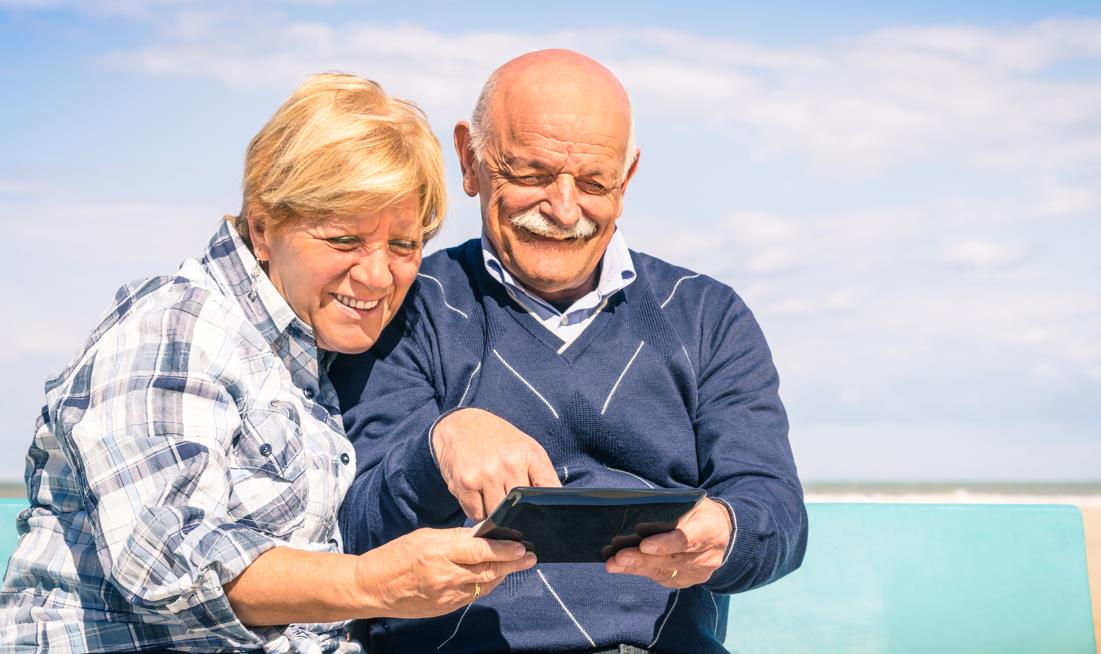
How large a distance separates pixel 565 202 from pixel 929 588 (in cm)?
215

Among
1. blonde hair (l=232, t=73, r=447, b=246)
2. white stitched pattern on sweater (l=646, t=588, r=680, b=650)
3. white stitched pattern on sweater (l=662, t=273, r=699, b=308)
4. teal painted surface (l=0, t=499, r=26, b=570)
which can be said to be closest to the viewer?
blonde hair (l=232, t=73, r=447, b=246)

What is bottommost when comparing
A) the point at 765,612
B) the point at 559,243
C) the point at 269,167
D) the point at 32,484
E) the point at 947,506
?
the point at 765,612

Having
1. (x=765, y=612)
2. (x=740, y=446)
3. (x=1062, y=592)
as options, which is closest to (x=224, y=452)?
(x=740, y=446)

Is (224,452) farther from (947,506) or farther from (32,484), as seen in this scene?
(947,506)

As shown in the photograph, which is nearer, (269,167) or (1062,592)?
(269,167)

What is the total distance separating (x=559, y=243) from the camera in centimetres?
320

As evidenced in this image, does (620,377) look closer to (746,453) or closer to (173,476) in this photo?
(746,453)

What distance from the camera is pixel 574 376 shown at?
3117mm

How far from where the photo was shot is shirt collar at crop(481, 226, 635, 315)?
325cm

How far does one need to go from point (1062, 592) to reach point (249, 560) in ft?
10.2

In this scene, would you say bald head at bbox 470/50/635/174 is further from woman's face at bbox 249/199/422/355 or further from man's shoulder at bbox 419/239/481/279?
woman's face at bbox 249/199/422/355

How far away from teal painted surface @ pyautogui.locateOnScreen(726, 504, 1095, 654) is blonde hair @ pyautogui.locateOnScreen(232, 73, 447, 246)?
7.16ft

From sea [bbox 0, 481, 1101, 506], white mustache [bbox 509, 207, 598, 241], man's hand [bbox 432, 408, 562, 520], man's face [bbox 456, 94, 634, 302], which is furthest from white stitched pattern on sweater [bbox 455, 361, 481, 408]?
sea [bbox 0, 481, 1101, 506]

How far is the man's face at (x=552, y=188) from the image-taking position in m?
3.15
